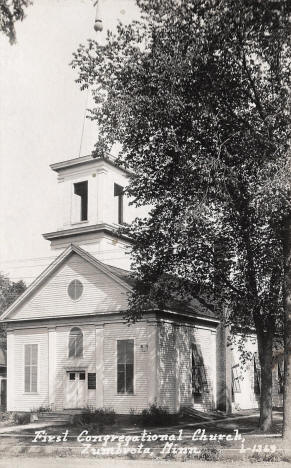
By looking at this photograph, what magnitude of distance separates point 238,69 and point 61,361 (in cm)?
1632

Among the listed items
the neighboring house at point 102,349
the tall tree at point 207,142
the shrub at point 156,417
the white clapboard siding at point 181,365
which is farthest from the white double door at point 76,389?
the tall tree at point 207,142

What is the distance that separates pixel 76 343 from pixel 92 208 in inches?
361

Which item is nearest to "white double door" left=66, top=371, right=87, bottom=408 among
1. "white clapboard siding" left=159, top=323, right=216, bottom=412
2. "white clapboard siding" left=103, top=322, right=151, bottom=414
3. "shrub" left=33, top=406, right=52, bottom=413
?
"shrub" left=33, top=406, right=52, bottom=413

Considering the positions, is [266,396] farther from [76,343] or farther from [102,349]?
[76,343]

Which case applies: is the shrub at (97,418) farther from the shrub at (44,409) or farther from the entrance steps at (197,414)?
the entrance steps at (197,414)

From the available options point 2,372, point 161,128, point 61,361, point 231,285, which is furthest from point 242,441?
point 2,372

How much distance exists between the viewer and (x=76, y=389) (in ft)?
87.7

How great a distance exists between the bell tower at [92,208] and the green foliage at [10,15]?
73.6 ft

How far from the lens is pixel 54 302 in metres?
28.4

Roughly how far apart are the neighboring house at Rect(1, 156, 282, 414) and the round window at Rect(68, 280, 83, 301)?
1.8 inches

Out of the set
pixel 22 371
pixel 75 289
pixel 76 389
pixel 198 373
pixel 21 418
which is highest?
pixel 75 289

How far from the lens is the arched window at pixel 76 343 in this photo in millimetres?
27125

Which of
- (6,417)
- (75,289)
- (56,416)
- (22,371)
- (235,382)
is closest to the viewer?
(56,416)

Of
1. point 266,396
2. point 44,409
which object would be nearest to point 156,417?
point 266,396
